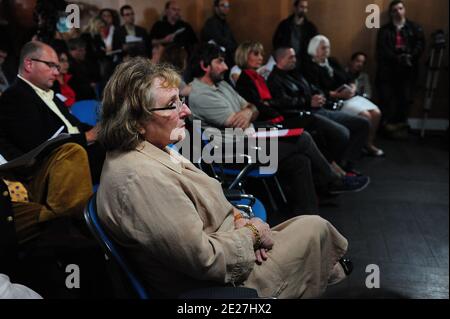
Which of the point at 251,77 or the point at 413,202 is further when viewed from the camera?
the point at 413,202

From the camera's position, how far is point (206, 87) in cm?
150

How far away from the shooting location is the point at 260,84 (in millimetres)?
1602

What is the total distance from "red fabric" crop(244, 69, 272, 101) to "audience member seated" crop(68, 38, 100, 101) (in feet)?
3.03

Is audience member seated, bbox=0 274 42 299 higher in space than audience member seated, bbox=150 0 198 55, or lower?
lower

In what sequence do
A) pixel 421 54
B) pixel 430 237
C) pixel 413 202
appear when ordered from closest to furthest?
pixel 421 54
pixel 430 237
pixel 413 202

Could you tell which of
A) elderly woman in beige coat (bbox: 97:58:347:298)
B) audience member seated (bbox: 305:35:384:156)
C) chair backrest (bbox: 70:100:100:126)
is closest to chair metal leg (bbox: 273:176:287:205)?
elderly woman in beige coat (bbox: 97:58:347:298)

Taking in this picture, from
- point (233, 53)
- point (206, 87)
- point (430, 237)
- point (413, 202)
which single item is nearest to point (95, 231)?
point (206, 87)

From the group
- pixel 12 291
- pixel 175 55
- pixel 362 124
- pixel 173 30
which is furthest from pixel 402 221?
pixel 12 291

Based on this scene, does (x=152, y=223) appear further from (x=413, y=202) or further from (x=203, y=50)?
(x=413, y=202)

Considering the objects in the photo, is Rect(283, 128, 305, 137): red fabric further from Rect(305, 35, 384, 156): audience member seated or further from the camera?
the camera

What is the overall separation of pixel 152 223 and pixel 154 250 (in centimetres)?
7

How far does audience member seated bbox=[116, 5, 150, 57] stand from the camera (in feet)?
5.13

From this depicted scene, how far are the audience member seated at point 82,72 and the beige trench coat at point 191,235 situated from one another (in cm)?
118

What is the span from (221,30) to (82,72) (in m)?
1.41
